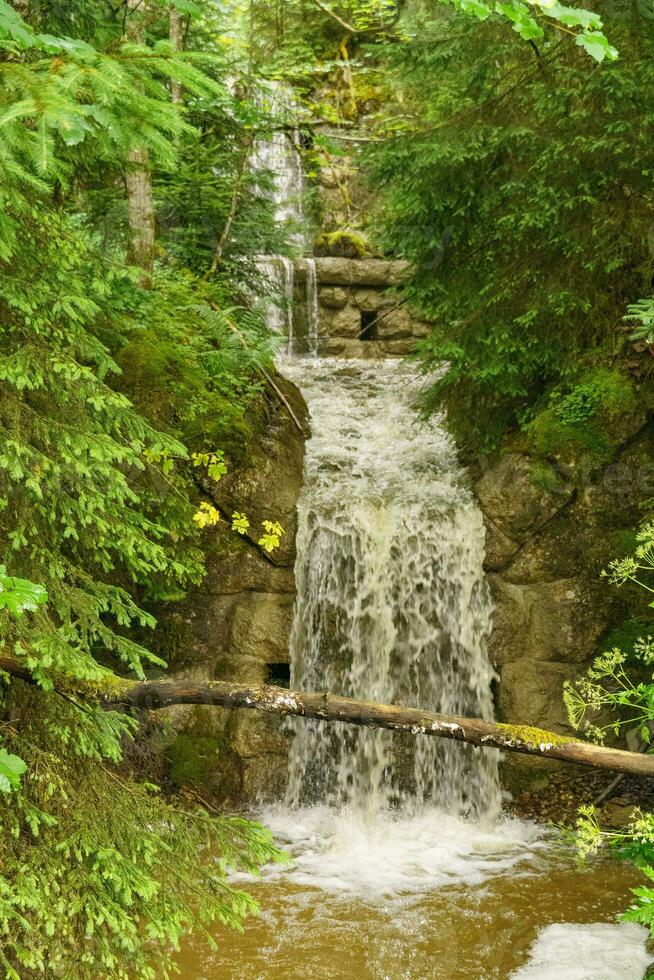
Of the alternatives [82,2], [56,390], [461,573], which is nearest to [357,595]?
[461,573]

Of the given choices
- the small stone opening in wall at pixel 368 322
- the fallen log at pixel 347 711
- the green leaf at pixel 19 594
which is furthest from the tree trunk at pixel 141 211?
the small stone opening in wall at pixel 368 322

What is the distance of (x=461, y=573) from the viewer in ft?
29.5

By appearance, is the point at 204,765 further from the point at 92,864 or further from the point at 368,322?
the point at 368,322

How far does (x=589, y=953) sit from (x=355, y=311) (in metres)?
13.0

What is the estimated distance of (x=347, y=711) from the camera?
4242 millimetres

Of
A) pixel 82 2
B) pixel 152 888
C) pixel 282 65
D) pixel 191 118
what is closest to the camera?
pixel 152 888

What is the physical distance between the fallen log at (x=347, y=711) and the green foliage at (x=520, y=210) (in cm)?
499

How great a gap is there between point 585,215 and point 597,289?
81 centimetres

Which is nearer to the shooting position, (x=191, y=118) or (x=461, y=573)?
(x=461, y=573)

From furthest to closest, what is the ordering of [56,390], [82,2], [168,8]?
[168,8] < [82,2] < [56,390]

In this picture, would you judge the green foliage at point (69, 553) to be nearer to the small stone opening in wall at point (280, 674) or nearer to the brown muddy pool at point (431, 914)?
the brown muddy pool at point (431, 914)

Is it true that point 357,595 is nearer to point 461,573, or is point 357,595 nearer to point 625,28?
point 461,573

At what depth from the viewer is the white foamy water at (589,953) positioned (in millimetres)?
5441

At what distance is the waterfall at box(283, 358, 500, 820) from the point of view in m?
8.51
